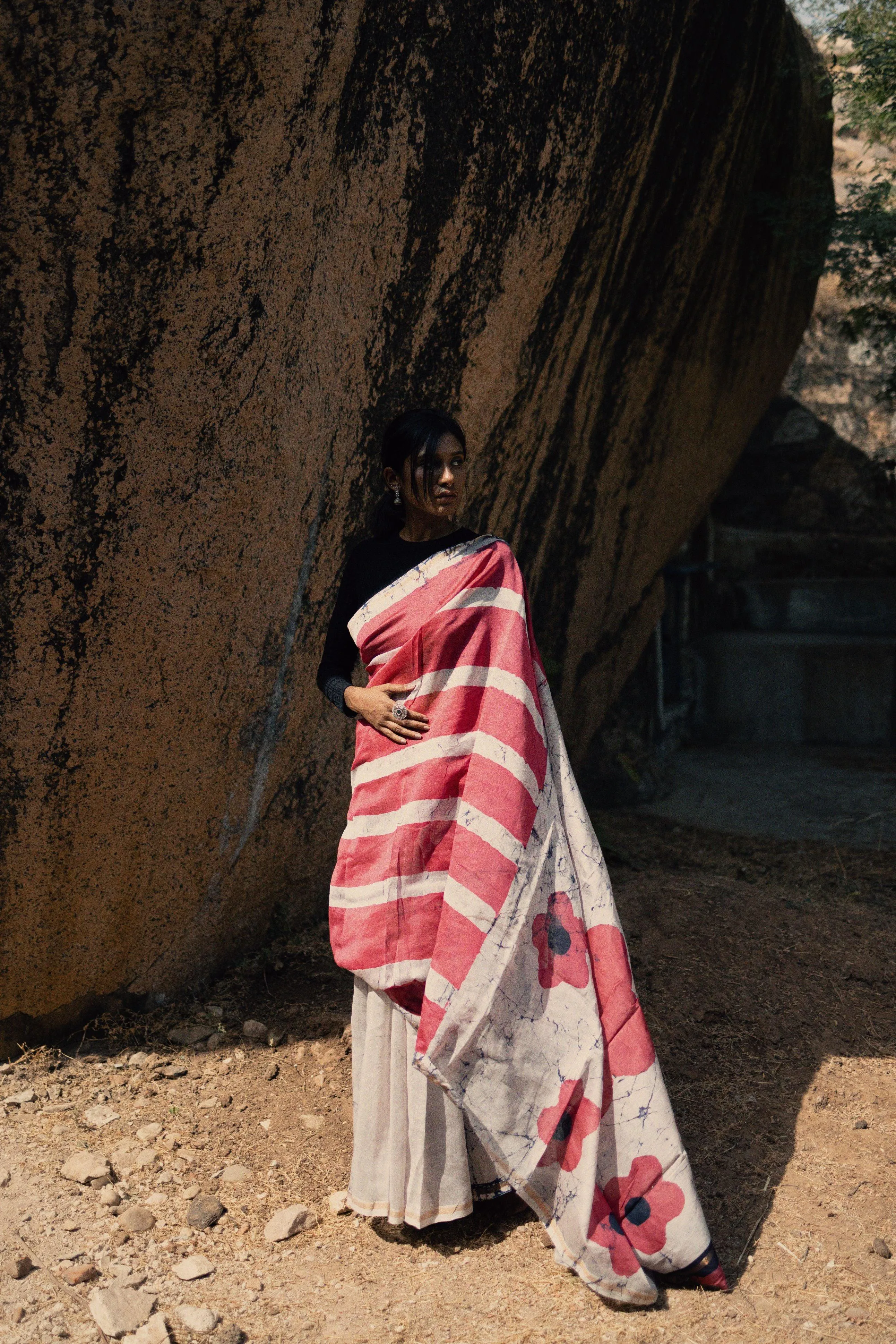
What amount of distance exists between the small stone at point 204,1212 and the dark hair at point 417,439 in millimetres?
1543

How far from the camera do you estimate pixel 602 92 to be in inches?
131

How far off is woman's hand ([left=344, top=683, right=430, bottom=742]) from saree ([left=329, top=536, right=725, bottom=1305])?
0.02m

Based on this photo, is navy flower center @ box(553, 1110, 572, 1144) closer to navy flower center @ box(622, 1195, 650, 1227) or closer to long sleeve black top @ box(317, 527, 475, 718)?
navy flower center @ box(622, 1195, 650, 1227)

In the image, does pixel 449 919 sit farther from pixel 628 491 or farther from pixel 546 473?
pixel 628 491

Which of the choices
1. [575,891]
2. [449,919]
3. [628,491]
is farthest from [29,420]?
[628,491]

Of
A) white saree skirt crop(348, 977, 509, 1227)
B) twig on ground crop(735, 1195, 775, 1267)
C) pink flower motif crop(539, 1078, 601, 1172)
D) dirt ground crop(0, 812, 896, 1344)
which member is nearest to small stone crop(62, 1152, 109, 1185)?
dirt ground crop(0, 812, 896, 1344)

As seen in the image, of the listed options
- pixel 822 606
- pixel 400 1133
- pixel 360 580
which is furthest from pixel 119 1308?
pixel 822 606

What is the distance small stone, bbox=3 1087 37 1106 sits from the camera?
2.56 metres

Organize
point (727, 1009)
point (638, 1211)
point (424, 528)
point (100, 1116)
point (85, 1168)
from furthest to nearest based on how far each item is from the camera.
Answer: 1. point (727, 1009)
2. point (100, 1116)
3. point (85, 1168)
4. point (424, 528)
5. point (638, 1211)

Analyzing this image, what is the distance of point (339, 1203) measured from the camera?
2230mm

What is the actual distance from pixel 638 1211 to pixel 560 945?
1.68ft

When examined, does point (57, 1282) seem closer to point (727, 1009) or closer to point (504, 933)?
point (504, 933)

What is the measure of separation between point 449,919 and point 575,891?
0.92ft

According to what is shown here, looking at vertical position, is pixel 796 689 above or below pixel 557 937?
below
